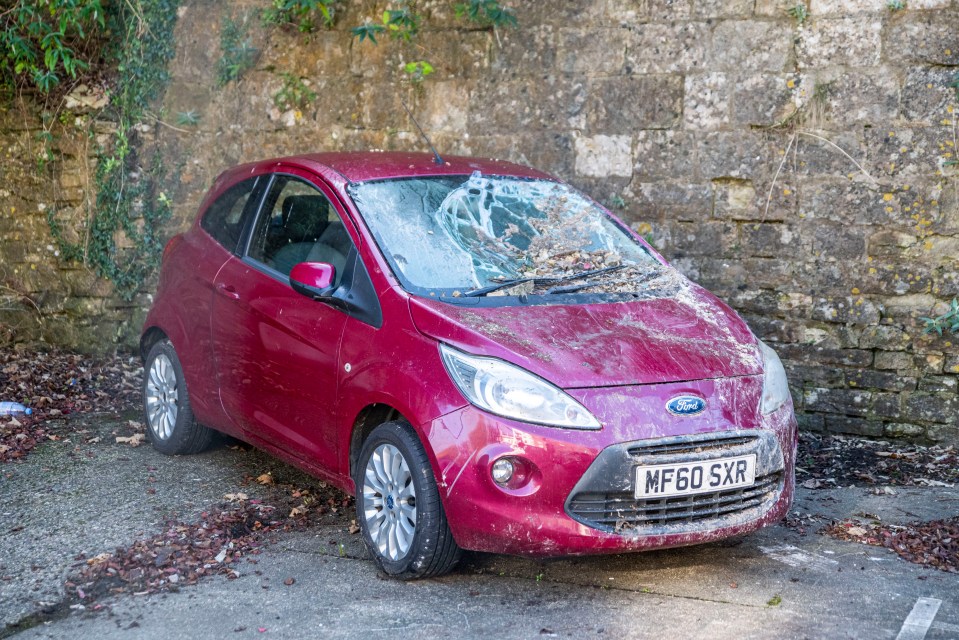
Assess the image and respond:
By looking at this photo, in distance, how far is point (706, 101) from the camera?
6.88m

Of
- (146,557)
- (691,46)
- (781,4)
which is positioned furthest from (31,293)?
(781,4)

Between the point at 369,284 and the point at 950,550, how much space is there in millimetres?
2804

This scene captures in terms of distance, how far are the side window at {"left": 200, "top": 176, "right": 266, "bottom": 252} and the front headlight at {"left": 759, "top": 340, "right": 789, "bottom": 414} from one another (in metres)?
2.78

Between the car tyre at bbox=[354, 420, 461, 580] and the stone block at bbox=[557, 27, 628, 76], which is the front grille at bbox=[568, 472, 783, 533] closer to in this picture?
the car tyre at bbox=[354, 420, 461, 580]

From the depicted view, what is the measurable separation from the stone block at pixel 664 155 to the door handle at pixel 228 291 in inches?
119

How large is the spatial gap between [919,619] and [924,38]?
3.83 meters

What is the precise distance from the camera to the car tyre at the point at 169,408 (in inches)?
235

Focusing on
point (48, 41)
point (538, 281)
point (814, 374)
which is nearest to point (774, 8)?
point (814, 374)

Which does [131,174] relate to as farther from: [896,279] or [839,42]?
[896,279]

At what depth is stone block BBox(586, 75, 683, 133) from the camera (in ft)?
22.9

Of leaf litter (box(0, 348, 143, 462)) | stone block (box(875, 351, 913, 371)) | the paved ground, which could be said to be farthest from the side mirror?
stone block (box(875, 351, 913, 371))

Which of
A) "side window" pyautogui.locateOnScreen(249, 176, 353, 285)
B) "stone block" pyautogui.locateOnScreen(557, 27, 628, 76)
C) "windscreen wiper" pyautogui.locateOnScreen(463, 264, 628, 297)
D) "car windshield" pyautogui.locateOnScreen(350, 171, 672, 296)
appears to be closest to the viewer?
"windscreen wiper" pyautogui.locateOnScreen(463, 264, 628, 297)

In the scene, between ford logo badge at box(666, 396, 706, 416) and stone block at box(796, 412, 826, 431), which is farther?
stone block at box(796, 412, 826, 431)

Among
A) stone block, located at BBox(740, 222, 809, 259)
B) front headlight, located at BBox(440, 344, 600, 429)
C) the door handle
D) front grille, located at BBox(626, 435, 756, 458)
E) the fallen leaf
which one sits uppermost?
stone block, located at BBox(740, 222, 809, 259)
